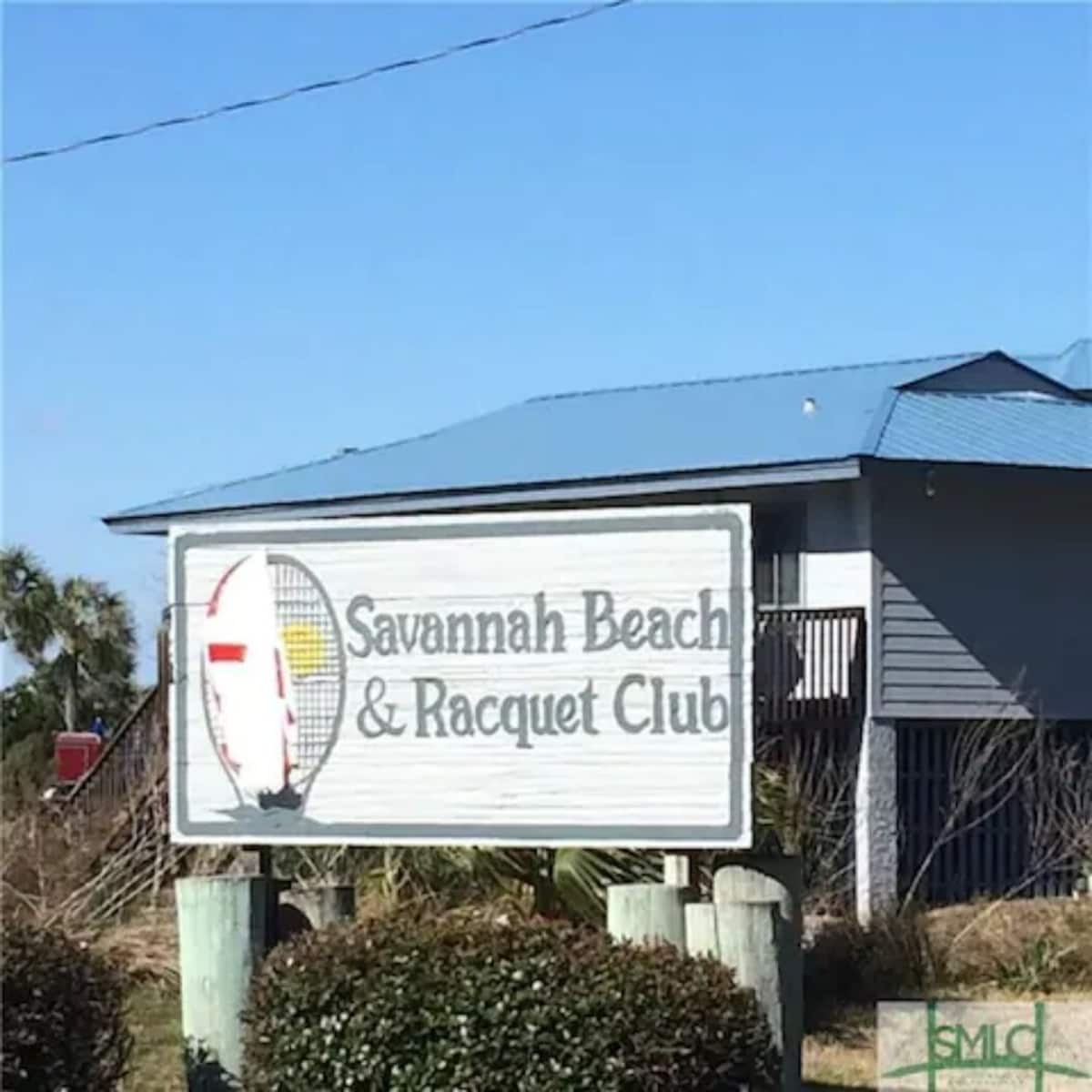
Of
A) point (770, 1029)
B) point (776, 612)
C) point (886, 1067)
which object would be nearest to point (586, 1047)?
point (770, 1029)

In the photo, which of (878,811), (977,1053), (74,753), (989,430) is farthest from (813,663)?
(74,753)

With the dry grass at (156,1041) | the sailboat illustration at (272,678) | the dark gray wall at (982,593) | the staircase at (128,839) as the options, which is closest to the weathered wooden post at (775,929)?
the sailboat illustration at (272,678)

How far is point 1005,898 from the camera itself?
18625 mm

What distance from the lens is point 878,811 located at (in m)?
19.9

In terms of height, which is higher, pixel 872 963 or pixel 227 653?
pixel 227 653

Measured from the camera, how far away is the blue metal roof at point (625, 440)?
2053cm

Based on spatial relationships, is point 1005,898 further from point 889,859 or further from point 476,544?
point 476,544

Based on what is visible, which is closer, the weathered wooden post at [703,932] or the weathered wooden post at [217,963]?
the weathered wooden post at [703,932]

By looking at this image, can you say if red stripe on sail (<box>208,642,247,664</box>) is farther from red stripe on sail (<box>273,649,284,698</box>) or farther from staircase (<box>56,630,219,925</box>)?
staircase (<box>56,630,219,925</box>)

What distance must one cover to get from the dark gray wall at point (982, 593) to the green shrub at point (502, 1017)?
1148 cm

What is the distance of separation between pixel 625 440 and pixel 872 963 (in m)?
8.45

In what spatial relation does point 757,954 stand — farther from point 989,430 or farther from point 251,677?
point 989,430

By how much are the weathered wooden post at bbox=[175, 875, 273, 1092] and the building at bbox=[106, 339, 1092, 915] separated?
33.4ft

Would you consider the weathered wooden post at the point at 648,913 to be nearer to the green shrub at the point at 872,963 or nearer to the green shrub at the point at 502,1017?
the green shrub at the point at 502,1017
